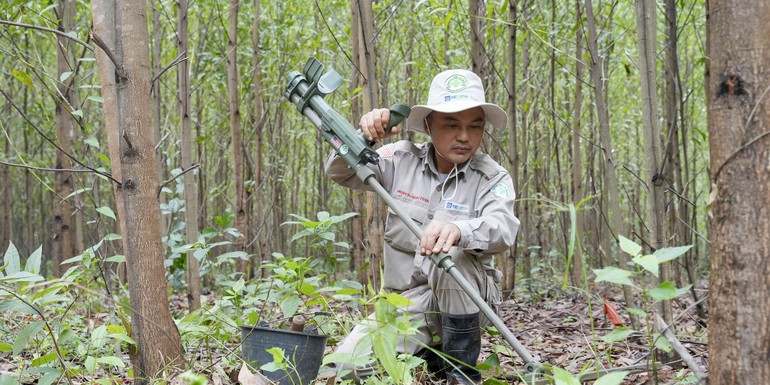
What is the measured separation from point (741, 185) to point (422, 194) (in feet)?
5.17

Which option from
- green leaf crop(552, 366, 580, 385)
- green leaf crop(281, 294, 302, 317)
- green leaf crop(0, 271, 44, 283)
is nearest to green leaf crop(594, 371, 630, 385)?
green leaf crop(552, 366, 580, 385)

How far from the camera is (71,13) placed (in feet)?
14.4

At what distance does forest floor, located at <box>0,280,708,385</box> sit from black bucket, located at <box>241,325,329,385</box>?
0.26ft

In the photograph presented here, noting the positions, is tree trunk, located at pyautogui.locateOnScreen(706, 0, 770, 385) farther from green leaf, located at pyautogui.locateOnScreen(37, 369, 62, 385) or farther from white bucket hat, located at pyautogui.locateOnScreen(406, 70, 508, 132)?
green leaf, located at pyautogui.locateOnScreen(37, 369, 62, 385)

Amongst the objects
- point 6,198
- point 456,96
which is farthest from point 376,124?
point 6,198

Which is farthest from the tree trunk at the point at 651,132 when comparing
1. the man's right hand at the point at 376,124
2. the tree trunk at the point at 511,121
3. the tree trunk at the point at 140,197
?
the tree trunk at the point at 140,197

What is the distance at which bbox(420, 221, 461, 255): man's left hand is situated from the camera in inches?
79.4

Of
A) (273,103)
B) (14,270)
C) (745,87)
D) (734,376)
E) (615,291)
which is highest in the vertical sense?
(273,103)

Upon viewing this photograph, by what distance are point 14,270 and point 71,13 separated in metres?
3.02

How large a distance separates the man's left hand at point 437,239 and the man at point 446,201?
0.82 ft

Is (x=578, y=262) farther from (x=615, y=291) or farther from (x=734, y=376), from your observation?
(x=734, y=376)

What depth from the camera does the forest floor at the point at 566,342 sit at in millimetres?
2217

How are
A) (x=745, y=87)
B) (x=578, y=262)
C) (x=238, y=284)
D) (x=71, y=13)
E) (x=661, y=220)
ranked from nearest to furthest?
(x=745, y=87), (x=661, y=220), (x=238, y=284), (x=71, y=13), (x=578, y=262)

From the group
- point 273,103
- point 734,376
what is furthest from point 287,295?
point 273,103
